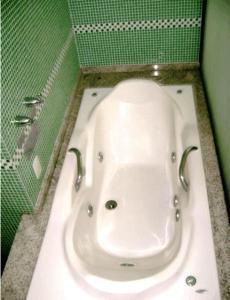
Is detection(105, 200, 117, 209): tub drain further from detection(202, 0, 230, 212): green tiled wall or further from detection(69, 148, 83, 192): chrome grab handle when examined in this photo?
detection(202, 0, 230, 212): green tiled wall

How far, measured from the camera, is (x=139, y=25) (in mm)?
2549

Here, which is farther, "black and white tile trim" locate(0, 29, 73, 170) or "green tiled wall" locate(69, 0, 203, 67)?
"green tiled wall" locate(69, 0, 203, 67)

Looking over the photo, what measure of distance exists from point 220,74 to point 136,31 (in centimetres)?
93

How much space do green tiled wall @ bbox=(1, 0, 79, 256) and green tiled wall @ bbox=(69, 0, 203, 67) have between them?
0.34 m

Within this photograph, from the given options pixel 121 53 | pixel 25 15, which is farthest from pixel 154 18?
pixel 25 15

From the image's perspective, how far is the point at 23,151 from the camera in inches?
62.7

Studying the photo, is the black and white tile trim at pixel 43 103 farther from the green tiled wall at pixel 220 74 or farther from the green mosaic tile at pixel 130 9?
the green tiled wall at pixel 220 74

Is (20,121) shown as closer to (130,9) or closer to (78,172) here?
(78,172)

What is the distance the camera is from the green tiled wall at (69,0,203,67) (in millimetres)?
2453

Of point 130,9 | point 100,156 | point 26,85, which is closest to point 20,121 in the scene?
point 26,85

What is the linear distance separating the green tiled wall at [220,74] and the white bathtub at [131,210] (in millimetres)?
134

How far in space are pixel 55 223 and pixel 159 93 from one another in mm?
1258

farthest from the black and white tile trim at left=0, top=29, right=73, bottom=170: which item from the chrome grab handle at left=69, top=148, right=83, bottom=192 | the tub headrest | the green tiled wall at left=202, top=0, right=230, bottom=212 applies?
the green tiled wall at left=202, top=0, right=230, bottom=212

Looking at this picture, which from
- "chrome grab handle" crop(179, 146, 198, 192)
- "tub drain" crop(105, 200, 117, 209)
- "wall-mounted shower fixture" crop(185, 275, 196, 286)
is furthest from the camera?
"tub drain" crop(105, 200, 117, 209)
